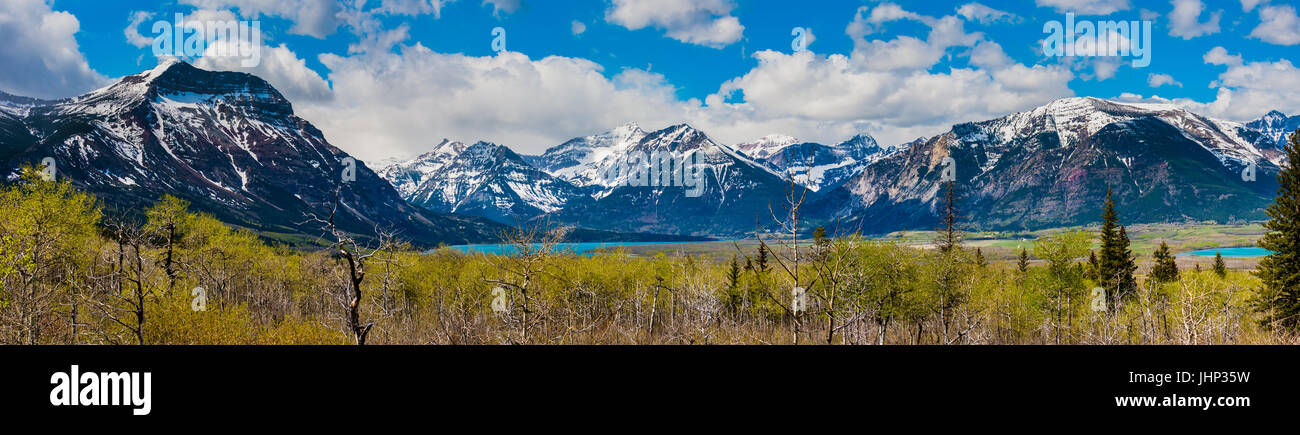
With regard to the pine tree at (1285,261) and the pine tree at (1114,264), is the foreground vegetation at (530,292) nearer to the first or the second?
the pine tree at (1114,264)

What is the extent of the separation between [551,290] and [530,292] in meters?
23.7

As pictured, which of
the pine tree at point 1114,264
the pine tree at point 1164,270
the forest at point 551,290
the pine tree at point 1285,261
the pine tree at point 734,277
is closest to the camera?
the forest at point 551,290

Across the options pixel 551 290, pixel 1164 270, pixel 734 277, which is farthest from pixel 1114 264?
pixel 551 290

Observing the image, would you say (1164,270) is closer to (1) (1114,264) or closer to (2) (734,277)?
(1) (1114,264)

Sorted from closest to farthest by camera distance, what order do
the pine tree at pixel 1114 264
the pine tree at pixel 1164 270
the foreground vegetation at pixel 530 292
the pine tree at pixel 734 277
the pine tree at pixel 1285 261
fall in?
1. the foreground vegetation at pixel 530 292
2. the pine tree at pixel 1285 261
3. the pine tree at pixel 1114 264
4. the pine tree at pixel 1164 270
5. the pine tree at pixel 734 277

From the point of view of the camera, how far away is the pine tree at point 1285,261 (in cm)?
4372

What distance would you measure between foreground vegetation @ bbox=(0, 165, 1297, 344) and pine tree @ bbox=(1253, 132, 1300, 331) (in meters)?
1.39

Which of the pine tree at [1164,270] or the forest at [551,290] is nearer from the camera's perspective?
the forest at [551,290]

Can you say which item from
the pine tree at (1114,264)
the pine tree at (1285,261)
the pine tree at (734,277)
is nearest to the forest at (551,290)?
the pine tree at (1114,264)

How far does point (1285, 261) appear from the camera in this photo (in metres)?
45.1

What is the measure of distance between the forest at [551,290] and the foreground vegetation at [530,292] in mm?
263
